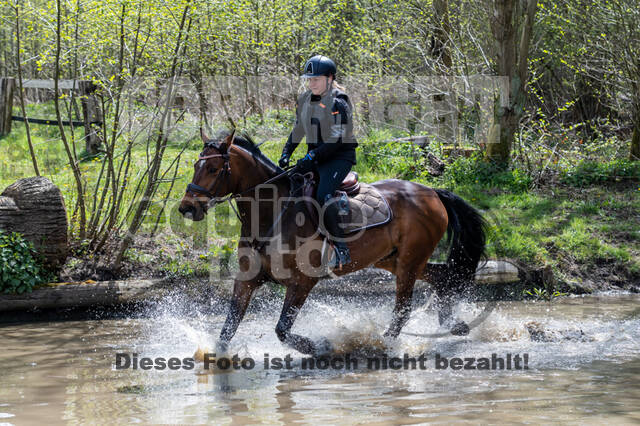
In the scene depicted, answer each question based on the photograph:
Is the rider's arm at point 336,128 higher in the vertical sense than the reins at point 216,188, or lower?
higher

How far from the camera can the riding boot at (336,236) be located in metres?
6.40

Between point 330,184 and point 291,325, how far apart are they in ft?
4.54

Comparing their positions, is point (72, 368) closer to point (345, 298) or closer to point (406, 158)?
point (345, 298)

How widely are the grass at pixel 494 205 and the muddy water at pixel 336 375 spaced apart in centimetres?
120

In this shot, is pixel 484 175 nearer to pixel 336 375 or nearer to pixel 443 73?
pixel 443 73

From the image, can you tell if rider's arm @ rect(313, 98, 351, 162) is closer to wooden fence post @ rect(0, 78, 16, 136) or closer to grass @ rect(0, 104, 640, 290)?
grass @ rect(0, 104, 640, 290)

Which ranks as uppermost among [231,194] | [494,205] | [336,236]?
[231,194]

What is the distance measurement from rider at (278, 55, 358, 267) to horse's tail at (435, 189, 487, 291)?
1.68 meters

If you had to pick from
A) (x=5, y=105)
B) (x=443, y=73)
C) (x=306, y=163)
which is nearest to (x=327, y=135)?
(x=306, y=163)

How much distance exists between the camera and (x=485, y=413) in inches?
181

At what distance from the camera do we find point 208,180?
5723 millimetres

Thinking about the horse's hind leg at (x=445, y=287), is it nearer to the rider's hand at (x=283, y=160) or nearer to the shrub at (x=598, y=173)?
the rider's hand at (x=283, y=160)

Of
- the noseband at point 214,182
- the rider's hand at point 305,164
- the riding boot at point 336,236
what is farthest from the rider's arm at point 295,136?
the noseband at point 214,182

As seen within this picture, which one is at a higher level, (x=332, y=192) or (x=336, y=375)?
(x=332, y=192)
